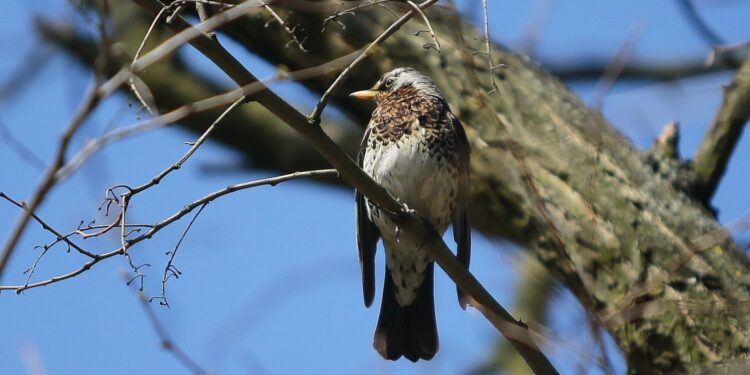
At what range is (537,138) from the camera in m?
5.84

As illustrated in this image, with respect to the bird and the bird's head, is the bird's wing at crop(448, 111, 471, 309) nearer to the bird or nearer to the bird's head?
the bird

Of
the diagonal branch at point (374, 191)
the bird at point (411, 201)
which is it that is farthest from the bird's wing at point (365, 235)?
the diagonal branch at point (374, 191)

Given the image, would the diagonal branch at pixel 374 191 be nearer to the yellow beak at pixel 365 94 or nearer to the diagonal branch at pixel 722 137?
the yellow beak at pixel 365 94

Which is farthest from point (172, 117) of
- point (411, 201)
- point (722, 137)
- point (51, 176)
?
point (722, 137)

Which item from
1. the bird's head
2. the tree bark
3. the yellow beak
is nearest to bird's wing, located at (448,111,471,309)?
the tree bark

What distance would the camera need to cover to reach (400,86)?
5.96 metres

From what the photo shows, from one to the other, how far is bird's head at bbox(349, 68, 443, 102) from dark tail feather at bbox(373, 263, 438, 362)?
3.20ft

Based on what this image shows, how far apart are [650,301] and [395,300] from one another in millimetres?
1314

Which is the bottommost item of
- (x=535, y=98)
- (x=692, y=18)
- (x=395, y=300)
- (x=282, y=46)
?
(x=692, y=18)

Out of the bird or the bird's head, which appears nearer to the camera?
the bird

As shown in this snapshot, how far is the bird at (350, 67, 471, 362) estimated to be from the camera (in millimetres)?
5309

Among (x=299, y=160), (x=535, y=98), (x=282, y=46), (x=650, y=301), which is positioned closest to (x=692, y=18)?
(x=650, y=301)

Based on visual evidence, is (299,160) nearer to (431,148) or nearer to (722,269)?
(431,148)

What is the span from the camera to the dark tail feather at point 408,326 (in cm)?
536
